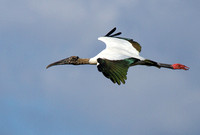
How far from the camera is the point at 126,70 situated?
2005 centimetres

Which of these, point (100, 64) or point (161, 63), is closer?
point (100, 64)

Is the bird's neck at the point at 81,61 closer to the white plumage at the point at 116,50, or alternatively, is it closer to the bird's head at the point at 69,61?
the bird's head at the point at 69,61

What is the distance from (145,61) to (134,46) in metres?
2.09

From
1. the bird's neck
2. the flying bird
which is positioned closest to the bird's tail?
the flying bird

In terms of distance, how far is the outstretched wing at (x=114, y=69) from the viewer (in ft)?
64.3

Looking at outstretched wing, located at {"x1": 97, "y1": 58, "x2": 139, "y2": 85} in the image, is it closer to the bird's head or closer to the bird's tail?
the bird's tail

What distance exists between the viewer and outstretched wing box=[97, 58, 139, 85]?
19.6 metres

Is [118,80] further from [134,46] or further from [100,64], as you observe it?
[134,46]

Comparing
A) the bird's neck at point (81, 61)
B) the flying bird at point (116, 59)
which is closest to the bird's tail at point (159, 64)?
the flying bird at point (116, 59)

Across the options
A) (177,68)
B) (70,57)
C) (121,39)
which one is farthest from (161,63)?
(70,57)

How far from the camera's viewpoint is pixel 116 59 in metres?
21.0

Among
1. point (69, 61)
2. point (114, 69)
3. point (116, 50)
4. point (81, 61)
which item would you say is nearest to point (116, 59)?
point (114, 69)

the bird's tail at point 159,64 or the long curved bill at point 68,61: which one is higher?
the long curved bill at point 68,61

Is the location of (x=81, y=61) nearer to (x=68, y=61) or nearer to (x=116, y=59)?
(x=68, y=61)
